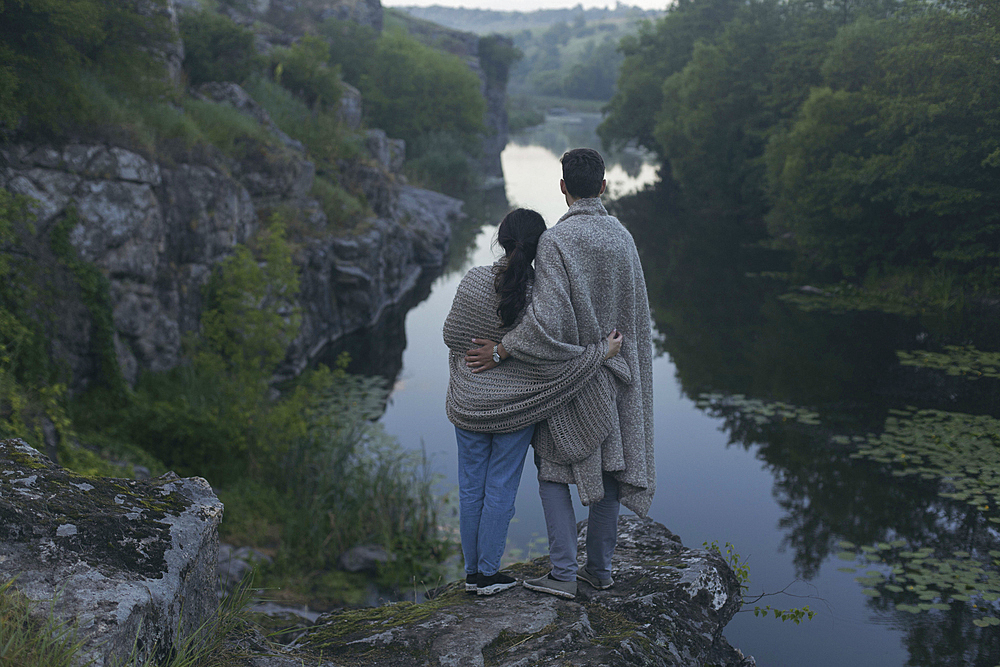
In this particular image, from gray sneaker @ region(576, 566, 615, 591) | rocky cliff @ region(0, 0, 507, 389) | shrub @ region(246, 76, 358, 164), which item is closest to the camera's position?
gray sneaker @ region(576, 566, 615, 591)

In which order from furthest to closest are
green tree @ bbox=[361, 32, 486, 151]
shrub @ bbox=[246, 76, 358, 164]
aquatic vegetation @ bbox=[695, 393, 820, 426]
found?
1. green tree @ bbox=[361, 32, 486, 151]
2. shrub @ bbox=[246, 76, 358, 164]
3. aquatic vegetation @ bbox=[695, 393, 820, 426]

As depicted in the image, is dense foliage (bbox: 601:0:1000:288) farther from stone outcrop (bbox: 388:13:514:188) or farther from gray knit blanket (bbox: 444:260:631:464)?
stone outcrop (bbox: 388:13:514:188)

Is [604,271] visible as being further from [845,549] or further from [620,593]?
[845,549]

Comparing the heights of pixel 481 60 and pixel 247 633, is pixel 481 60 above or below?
above

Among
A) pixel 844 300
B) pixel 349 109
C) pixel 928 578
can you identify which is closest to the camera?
pixel 928 578

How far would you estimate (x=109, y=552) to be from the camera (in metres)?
2.53

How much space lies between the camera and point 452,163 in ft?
108

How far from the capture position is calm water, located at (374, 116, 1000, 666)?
595 cm

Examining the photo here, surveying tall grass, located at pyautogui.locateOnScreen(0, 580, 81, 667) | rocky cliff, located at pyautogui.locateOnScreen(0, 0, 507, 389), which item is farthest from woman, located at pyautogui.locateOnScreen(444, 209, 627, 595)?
rocky cliff, located at pyautogui.locateOnScreen(0, 0, 507, 389)

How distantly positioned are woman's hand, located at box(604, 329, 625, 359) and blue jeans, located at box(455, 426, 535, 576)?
18.6 inches

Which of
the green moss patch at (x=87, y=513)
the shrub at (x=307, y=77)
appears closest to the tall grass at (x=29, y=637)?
the green moss patch at (x=87, y=513)

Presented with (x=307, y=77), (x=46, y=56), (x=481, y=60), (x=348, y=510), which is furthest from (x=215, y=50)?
(x=481, y=60)

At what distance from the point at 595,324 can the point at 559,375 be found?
0.27 metres

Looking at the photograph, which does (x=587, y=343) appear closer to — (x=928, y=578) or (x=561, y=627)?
(x=561, y=627)
